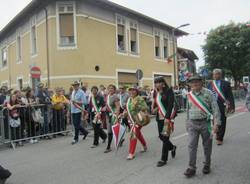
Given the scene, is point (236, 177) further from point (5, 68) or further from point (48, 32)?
point (5, 68)

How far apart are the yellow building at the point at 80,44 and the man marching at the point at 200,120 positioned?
33.8 feet

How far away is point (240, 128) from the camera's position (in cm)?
1130

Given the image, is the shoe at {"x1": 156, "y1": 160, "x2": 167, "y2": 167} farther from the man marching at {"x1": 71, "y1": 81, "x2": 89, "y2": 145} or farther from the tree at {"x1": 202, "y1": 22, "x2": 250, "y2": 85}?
the tree at {"x1": 202, "y1": 22, "x2": 250, "y2": 85}

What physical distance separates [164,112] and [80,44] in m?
13.9

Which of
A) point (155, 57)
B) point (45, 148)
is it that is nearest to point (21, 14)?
point (155, 57)

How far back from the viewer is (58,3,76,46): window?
19844 mm

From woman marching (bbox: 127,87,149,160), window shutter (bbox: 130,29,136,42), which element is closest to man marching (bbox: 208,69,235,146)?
woman marching (bbox: 127,87,149,160)

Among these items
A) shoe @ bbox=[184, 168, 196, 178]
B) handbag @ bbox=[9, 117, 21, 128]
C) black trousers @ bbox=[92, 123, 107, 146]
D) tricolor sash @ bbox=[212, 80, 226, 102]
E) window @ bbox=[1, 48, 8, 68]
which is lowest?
shoe @ bbox=[184, 168, 196, 178]

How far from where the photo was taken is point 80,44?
20.0 meters

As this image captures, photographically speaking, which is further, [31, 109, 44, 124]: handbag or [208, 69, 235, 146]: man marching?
[31, 109, 44, 124]: handbag

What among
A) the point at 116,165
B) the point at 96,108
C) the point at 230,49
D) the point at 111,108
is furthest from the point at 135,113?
the point at 230,49

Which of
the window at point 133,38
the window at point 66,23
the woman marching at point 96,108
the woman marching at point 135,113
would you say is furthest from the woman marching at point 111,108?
the window at point 133,38

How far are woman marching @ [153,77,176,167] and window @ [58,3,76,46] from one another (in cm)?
1376

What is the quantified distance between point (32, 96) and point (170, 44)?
2120 cm
